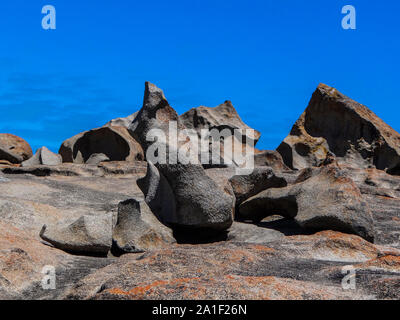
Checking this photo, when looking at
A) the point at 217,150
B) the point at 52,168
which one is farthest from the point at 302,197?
the point at 52,168

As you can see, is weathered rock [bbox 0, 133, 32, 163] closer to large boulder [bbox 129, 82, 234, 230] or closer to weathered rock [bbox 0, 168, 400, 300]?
weathered rock [bbox 0, 168, 400, 300]

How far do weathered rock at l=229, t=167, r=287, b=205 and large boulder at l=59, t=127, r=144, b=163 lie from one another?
27.7 ft

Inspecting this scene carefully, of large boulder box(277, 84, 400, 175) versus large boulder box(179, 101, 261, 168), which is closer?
large boulder box(277, 84, 400, 175)

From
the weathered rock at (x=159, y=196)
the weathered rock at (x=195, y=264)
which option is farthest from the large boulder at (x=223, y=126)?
the weathered rock at (x=159, y=196)

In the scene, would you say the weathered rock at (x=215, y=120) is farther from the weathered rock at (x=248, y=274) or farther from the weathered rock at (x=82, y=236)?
the weathered rock at (x=82, y=236)

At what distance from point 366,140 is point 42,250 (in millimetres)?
13446

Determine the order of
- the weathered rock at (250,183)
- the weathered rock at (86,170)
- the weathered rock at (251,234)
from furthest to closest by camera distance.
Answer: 1. the weathered rock at (86,170)
2. the weathered rock at (250,183)
3. the weathered rock at (251,234)

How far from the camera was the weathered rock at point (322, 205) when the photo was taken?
696 centimetres

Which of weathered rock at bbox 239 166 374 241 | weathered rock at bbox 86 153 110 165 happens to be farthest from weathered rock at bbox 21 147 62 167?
weathered rock at bbox 239 166 374 241

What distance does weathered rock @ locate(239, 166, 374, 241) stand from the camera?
6957 millimetres

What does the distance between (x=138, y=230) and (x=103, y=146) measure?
38.1 ft

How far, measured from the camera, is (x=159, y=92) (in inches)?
299

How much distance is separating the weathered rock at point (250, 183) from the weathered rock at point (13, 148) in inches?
517
